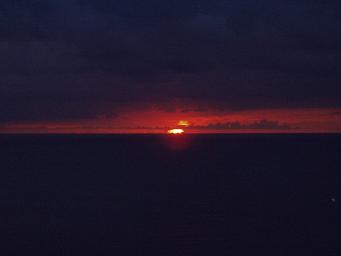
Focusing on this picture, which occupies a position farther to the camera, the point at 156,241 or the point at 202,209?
the point at 202,209

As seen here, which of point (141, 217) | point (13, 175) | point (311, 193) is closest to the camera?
point (141, 217)

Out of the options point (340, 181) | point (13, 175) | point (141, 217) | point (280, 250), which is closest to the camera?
point (280, 250)

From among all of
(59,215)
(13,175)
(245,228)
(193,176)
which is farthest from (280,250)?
(13,175)

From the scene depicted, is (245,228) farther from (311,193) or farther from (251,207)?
(311,193)

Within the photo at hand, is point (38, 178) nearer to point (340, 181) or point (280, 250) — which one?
point (340, 181)

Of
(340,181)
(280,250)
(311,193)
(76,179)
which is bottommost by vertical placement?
(280,250)

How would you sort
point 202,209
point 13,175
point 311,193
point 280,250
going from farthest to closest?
point 13,175 → point 311,193 → point 202,209 → point 280,250

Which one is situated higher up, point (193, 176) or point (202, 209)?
point (193, 176)

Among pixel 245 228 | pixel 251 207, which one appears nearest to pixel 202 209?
pixel 251 207

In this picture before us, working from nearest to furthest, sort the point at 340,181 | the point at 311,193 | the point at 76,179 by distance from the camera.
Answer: the point at 311,193, the point at 340,181, the point at 76,179
